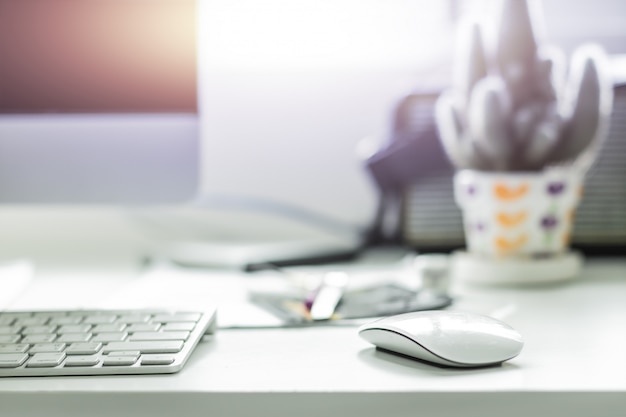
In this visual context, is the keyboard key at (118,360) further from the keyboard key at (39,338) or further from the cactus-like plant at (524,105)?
the cactus-like plant at (524,105)

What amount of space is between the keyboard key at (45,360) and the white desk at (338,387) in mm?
10

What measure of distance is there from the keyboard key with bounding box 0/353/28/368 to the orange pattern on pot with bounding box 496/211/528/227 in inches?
19.2

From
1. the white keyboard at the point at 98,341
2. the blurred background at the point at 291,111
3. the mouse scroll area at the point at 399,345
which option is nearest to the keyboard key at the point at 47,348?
the white keyboard at the point at 98,341

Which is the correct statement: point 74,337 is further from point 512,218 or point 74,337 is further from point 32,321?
point 512,218

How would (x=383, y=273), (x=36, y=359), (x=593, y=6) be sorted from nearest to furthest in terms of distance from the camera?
(x=36, y=359) → (x=383, y=273) → (x=593, y=6)

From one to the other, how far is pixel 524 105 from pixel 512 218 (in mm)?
115

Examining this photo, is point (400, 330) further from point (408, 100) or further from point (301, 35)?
point (301, 35)

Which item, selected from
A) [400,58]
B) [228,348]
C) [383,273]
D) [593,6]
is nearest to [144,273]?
[383,273]

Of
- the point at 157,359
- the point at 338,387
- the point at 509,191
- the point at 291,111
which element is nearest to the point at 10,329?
the point at 157,359

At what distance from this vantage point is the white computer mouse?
1.41 ft

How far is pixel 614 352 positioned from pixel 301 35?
0.75m

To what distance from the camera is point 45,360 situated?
43cm

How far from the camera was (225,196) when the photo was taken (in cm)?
112

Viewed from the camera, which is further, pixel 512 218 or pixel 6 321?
pixel 512 218
